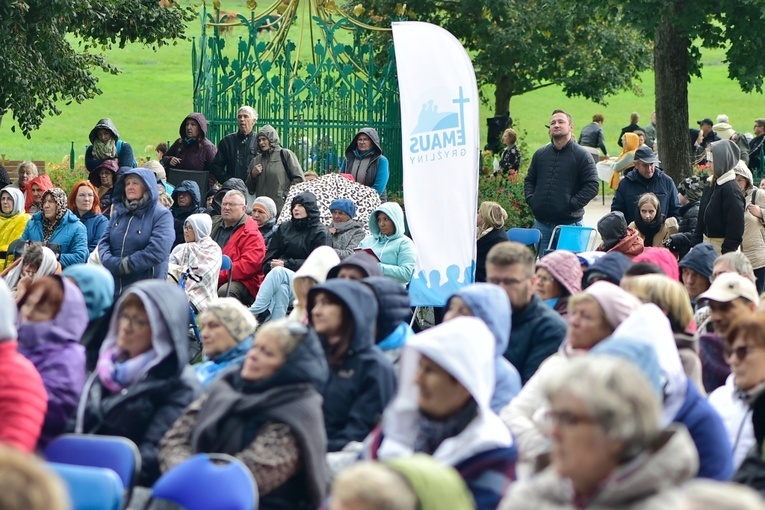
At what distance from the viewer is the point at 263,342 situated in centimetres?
512

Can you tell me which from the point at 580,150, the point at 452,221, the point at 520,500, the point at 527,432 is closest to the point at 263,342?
the point at 527,432

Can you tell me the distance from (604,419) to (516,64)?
21.1 m

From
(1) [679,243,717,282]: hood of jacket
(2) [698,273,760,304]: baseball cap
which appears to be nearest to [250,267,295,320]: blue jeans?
(1) [679,243,717,282]: hood of jacket

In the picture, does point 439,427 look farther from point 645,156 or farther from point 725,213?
point 645,156

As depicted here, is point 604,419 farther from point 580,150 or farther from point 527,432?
point 580,150

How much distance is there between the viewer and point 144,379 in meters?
5.56

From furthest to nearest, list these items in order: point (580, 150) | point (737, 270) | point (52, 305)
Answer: point (580, 150) < point (737, 270) < point (52, 305)

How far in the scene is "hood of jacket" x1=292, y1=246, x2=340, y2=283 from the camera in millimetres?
7809

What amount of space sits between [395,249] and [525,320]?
3.89 metres

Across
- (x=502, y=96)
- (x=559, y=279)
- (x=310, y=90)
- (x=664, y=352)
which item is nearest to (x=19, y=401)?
(x=664, y=352)

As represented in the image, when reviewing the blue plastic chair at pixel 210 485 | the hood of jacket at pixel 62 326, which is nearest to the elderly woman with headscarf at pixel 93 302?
the hood of jacket at pixel 62 326

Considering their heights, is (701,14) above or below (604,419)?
above

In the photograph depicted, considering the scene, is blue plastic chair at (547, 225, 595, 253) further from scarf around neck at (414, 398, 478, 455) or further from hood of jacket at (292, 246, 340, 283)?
scarf around neck at (414, 398, 478, 455)

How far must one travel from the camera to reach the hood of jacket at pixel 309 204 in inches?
439
